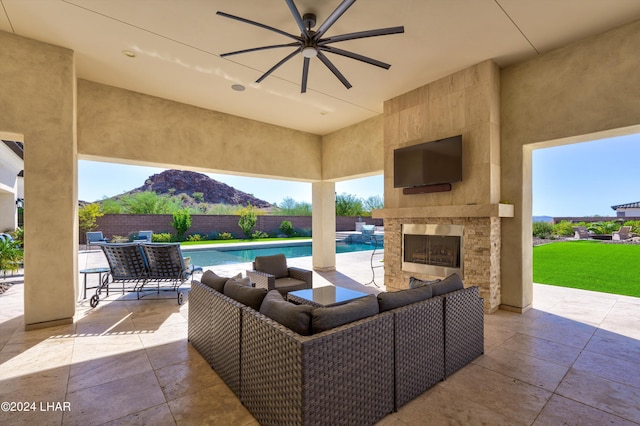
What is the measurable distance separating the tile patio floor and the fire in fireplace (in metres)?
0.99

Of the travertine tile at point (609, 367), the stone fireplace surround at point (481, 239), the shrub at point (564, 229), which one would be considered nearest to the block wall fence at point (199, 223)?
the shrub at point (564, 229)

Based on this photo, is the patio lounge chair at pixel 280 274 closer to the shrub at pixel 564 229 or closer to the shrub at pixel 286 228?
the shrub at pixel 564 229

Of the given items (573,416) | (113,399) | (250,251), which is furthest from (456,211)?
(250,251)

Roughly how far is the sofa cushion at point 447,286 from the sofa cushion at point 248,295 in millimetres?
1514

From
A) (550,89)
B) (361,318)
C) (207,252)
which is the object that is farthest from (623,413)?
(207,252)

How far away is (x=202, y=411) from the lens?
208cm

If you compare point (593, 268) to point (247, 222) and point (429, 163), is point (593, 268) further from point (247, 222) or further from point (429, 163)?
point (247, 222)

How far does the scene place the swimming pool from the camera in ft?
36.7

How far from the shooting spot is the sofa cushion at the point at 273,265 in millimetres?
4703

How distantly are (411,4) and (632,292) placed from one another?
5.99 m

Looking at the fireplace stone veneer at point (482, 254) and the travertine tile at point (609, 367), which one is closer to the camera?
the travertine tile at point (609, 367)

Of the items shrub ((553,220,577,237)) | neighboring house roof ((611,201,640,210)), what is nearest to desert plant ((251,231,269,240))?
shrub ((553,220,577,237))

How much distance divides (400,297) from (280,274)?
285 centimetres

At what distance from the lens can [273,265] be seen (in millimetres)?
4770
